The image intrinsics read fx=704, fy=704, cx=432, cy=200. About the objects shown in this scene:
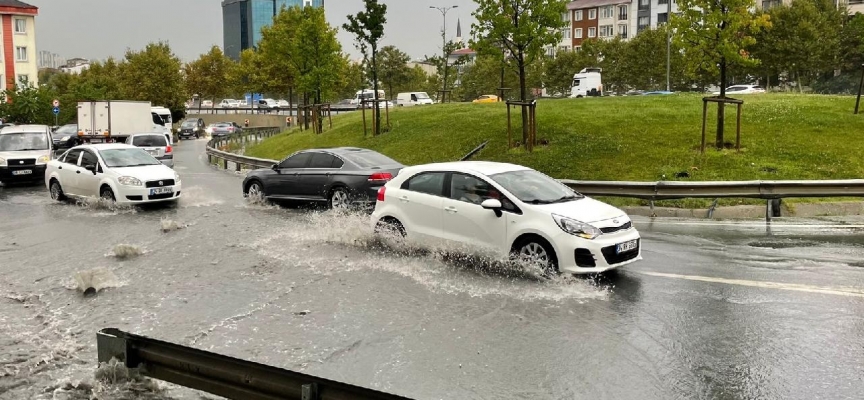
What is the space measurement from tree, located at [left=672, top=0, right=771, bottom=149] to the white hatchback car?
10.1 m

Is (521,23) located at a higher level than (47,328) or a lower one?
higher

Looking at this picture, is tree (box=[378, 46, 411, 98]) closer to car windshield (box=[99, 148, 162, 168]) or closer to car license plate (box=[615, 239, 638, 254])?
car windshield (box=[99, 148, 162, 168])

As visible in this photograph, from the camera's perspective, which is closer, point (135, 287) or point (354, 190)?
point (135, 287)

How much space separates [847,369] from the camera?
18.6ft

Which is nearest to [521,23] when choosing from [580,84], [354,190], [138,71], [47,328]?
[354,190]

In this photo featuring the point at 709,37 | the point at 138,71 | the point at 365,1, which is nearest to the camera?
the point at 709,37

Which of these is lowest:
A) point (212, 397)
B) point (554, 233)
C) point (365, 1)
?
point (212, 397)

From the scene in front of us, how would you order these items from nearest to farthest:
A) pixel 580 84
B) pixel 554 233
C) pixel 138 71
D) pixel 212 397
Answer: pixel 212 397 < pixel 554 233 < pixel 580 84 < pixel 138 71

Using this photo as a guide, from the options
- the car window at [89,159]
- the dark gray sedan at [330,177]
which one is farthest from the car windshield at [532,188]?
the car window at [89,159]

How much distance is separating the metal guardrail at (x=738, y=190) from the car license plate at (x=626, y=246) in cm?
572

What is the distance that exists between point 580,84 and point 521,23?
33.8 m

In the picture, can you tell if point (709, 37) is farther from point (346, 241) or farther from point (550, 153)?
point (346, 241)

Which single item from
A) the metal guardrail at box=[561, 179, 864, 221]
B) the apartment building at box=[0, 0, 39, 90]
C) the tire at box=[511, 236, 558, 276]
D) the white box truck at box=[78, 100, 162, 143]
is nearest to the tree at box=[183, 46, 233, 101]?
the apartment building at box=[0, 0, 39, 90]

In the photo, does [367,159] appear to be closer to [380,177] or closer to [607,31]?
[380,177]
